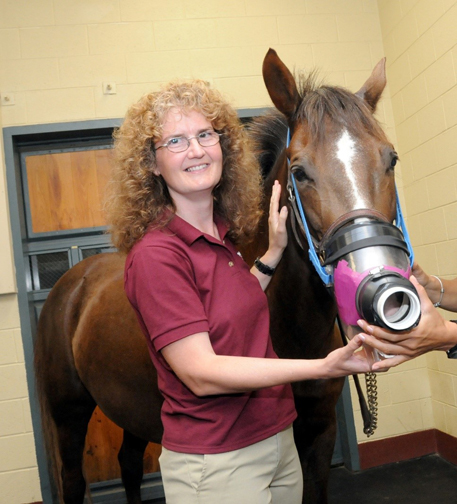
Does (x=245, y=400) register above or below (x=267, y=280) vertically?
below

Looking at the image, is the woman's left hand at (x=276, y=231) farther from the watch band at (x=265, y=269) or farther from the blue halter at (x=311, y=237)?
the blue halter at (x=311, y=237)

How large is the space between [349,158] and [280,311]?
61cm

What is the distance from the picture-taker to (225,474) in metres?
1.09

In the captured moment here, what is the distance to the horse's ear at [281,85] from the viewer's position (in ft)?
4.83

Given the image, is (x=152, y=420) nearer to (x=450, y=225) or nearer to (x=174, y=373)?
(x=174, y=373)

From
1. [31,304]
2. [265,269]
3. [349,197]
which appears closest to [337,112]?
[349,197]

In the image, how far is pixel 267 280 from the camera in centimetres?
156

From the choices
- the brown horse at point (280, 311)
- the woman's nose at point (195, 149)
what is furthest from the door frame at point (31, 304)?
the woman's nose at point (195, 149)

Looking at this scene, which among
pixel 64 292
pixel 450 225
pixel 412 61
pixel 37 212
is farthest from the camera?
pixel 37 212

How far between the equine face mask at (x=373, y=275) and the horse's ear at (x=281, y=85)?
56 centimetres

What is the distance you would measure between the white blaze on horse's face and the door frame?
1889mm

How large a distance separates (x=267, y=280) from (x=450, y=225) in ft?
5.93

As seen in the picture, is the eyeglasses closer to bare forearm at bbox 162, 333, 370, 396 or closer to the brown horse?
the brown horse

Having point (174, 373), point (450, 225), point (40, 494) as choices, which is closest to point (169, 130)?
point (174, 373)
